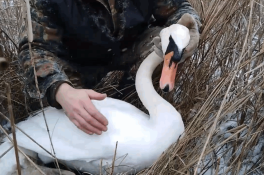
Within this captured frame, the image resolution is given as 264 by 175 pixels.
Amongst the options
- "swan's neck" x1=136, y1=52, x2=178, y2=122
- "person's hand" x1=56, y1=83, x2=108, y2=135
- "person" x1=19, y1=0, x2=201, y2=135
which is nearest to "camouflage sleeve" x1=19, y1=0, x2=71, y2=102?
"person" x1=19, y1=0, x2=201, y2=135

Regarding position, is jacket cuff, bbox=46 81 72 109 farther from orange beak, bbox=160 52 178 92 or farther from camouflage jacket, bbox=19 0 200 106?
orange beak, bbox=160 52 178 92

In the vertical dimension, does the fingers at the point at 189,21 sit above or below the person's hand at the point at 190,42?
above

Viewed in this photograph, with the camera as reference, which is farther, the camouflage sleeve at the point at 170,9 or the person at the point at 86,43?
the camouflage sleeve at the point at 170,9

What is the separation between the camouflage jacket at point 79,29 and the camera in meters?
1.46

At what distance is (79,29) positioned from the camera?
1.64 metres

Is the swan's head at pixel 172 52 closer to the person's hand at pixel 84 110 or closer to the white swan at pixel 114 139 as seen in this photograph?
the white swan at pixel 114 139

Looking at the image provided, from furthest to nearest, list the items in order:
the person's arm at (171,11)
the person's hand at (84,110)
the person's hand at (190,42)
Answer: the person's arm at (171,11) → the person's hand at (190,42) → the person's hand at (84,110)

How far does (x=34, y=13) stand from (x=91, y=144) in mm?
574

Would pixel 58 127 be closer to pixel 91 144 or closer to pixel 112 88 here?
pixel 91 144

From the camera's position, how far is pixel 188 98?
1.85 metres

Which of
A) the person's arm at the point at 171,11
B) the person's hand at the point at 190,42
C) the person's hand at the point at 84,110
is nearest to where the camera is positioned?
the person's hand at the point at 84,110

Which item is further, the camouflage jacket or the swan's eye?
the camouflage jacket

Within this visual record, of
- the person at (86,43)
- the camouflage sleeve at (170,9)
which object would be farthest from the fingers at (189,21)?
the camouflage sleeve at (170,9)

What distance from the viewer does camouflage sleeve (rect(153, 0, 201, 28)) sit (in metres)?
1.73
